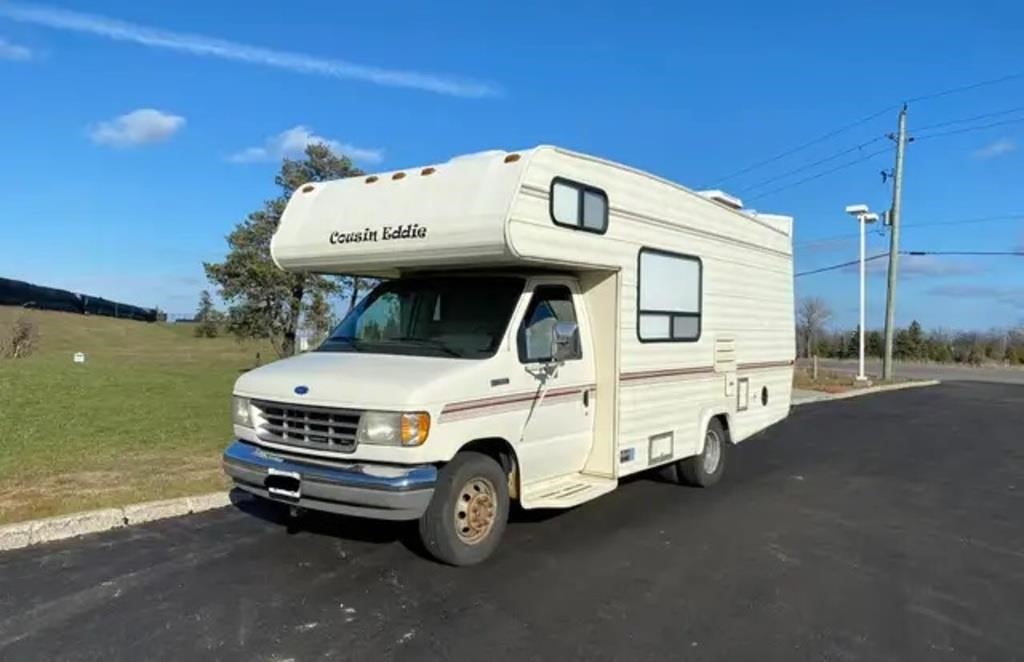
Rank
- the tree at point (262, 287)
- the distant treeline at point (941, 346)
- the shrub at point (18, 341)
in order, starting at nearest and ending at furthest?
the tree at point (262, 287) → the shrub at point (18, 341) → the distant treeline at point (941, 346)

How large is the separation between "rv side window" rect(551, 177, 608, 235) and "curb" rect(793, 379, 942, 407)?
13852 mm

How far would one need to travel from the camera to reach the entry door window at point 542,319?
245 inches

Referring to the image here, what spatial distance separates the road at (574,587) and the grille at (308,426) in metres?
0.89

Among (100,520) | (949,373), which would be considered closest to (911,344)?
(949,373)

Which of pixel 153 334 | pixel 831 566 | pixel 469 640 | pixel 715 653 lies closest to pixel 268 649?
pixel 469 640

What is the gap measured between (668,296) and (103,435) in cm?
728

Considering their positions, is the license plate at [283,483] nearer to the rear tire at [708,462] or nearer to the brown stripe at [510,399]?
the brown stripe at [510,399]

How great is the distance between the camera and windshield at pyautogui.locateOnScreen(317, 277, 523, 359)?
6.13 m

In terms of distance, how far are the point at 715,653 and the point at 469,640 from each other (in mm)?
1328

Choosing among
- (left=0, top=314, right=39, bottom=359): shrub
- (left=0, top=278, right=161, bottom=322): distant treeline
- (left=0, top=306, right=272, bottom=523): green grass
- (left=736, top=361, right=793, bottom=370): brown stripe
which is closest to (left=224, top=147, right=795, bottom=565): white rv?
(left=736, top=361, right=793, bottom=370): brown stripe

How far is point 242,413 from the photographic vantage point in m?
6.10

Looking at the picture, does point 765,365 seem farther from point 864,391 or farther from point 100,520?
point 864,391

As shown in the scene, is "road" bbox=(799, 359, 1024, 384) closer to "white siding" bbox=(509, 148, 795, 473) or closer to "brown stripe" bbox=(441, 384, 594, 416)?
"white siding" bbox=(509, 148, 795, 473)

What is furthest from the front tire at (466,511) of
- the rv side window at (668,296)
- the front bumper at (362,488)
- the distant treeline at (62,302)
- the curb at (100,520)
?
the distant treeline at (62,302)
